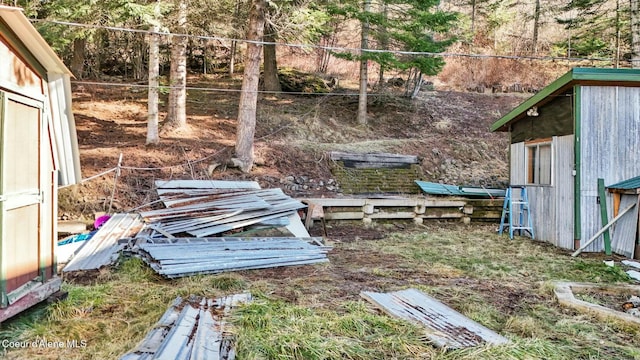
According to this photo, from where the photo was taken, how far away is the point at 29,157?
3820mm

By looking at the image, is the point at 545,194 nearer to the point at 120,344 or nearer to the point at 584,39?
the point at 120,344

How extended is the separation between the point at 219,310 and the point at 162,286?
137 centimetres

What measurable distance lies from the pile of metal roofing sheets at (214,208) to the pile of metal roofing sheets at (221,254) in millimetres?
468

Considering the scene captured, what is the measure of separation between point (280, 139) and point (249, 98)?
8.75 feet

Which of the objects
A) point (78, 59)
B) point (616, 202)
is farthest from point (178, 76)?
point (616, 202)

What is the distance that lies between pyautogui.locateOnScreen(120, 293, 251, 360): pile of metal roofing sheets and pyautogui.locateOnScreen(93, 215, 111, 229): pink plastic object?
4566mm

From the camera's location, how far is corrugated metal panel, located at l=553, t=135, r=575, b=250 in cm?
757

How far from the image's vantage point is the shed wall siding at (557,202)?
7.63 meters

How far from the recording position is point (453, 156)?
43.8ft

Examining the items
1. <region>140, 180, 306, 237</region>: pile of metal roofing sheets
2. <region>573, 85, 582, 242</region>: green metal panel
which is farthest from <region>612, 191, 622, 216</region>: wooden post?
<region>140, 180, 306, 237</region>: pile of metal roofing sheets

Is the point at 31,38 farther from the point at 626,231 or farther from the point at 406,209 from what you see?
the point at 626,231

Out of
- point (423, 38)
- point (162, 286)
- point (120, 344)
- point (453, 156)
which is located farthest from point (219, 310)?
point (423, 38)

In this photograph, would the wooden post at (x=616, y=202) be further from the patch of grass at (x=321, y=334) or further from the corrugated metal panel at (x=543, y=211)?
the patch of grass at (x=321, y=334)

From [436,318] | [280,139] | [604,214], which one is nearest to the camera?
[436,318]
